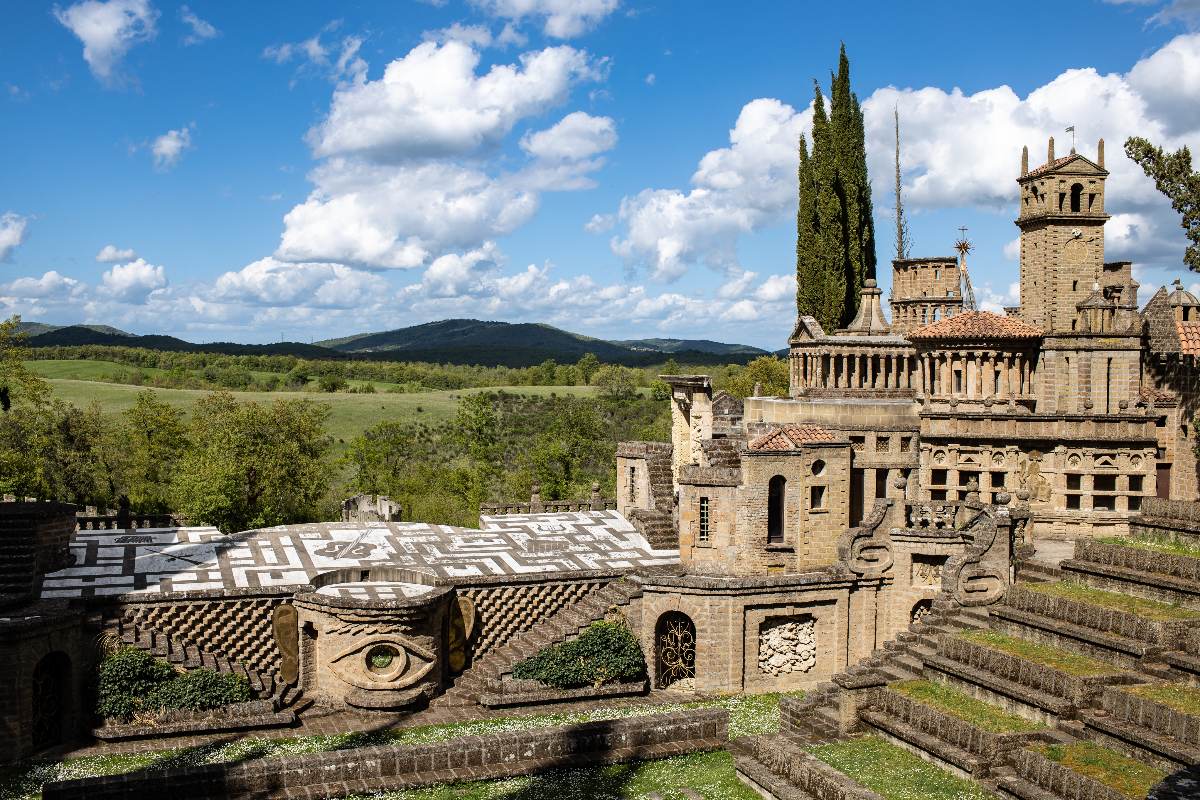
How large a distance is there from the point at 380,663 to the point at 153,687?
4.54 metres

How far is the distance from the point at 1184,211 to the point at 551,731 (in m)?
18.1

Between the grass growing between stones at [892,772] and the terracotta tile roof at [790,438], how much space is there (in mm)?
7890

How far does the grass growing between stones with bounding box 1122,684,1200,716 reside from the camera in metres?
15.2

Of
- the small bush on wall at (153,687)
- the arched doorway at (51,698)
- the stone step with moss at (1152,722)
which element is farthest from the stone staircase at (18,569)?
the stone step with moss at (1152,722)

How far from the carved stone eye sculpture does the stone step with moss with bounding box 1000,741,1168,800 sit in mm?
12295

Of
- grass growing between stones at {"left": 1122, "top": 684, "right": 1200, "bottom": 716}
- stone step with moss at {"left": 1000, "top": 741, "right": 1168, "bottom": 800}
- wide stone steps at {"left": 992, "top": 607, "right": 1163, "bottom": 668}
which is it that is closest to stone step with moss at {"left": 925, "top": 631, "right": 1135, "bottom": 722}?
wide stone steps at {"left": 992, "top": 607, "right": 1163, "bottom": 668}

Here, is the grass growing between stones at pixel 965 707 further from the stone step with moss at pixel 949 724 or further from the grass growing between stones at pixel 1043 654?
the grass growing between stones at pixel 1043 654

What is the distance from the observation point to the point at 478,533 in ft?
97.6

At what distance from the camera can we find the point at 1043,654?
60.6ft

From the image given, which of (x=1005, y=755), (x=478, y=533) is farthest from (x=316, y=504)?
(x=1005, y=755)

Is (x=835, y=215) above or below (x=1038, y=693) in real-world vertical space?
above

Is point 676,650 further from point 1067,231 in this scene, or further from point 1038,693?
point 1067,231

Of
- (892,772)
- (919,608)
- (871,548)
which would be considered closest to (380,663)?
(892,772)

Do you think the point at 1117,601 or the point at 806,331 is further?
the point at 806,331
